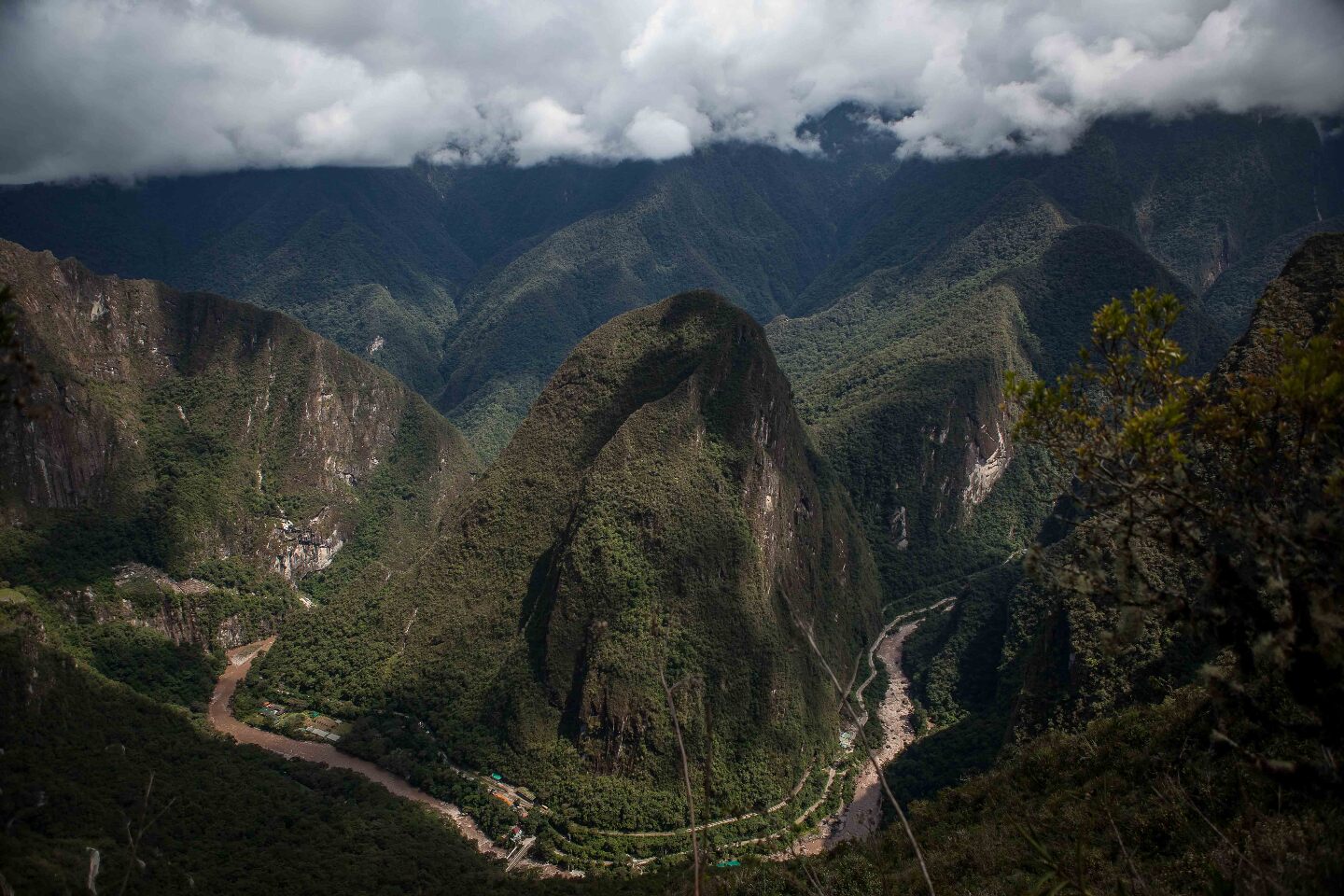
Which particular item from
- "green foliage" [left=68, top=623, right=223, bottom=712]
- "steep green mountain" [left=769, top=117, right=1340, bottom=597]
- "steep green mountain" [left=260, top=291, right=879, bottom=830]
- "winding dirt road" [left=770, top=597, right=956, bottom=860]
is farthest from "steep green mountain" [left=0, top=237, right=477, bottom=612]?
"steep green mountain" [left=769, top=117, right=1340, bottom=597]

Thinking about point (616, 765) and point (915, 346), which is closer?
point (616, 765)

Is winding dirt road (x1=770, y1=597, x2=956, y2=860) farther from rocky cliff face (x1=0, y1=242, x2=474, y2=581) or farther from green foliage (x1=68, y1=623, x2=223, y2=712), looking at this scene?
rocky cliff face (x1=0, y1=242, x2=474, y2=581)

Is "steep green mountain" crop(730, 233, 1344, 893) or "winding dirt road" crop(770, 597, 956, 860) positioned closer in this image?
"steep green mountain" crop(730, 233, 1344, 893)

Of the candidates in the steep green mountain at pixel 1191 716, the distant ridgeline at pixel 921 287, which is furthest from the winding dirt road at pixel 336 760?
the distant ridgeline at pixel 921 287

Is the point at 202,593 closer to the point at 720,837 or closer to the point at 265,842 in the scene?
the point at 265,842

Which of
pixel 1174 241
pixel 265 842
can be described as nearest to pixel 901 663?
pixel 265 842

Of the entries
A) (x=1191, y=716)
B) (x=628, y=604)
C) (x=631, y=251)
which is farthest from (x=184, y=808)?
(x=631, y=251)

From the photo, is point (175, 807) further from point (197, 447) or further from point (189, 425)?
point (189, 425)
